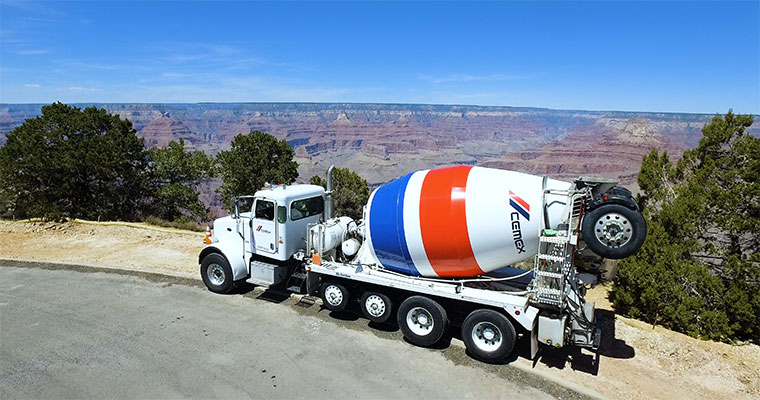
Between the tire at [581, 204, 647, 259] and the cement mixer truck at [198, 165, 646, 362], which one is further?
the cement mixer truck at [198, 165, 646, 362]

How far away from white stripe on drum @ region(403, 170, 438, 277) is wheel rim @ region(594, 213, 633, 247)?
11.2 ft

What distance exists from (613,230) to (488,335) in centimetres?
322

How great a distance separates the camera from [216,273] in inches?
500

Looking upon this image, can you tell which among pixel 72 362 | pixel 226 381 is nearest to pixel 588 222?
pixel 226 381

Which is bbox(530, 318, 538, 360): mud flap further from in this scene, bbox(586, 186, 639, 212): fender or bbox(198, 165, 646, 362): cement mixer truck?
bbox(586, 186, 639, 212): fender

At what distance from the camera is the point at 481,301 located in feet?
29.2

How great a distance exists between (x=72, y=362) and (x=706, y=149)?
1796 cm

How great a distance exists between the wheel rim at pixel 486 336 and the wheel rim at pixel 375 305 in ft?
7.36

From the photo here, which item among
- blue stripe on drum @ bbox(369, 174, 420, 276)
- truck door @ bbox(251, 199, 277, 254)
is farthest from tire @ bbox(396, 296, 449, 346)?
truck door @ bbox(251, 199, 277, 254)

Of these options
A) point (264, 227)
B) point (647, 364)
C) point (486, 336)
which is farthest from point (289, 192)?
point (647, 364)

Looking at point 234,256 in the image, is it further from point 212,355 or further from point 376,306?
point 376,306

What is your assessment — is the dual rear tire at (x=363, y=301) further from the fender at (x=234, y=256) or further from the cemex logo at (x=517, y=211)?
the cemex logo at (x=517, y=211)

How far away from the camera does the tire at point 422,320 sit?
9.45 m

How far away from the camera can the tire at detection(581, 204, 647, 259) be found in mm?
7949
